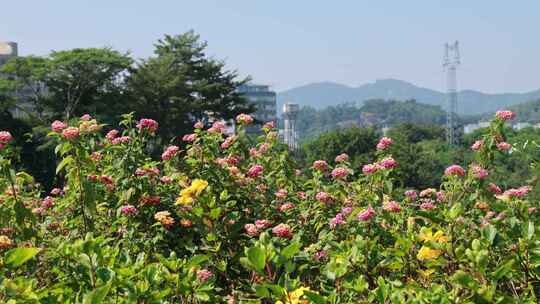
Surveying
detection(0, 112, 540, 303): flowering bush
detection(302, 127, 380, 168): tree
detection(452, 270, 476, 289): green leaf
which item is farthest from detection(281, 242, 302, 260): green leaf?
detection(302, 127, 380, 168): tree

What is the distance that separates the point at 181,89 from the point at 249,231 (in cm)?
2299

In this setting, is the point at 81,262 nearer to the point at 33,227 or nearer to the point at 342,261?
the point at 342,261

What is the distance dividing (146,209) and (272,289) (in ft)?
5.63

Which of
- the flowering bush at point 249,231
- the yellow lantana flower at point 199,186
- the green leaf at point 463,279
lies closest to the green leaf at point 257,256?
the flowering bush at point 249,231

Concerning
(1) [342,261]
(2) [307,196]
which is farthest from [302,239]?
(1) [342,261]

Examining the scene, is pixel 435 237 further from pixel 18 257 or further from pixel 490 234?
pixel 18 257

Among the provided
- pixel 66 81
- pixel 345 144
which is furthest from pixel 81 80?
pixel 345 144

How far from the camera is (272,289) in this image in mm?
1249

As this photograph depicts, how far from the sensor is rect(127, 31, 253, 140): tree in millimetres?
24531

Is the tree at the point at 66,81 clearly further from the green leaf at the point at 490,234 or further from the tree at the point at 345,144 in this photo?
the green leaf at the point at 490,234

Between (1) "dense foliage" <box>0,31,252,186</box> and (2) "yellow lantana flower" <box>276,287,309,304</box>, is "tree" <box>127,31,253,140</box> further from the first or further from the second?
(2) "yellow lantana flower" <box>276,287,309,304</box>

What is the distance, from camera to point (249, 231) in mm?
2262

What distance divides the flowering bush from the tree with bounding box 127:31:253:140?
68.8ft

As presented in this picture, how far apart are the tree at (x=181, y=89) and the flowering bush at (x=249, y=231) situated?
20980 millimetres
